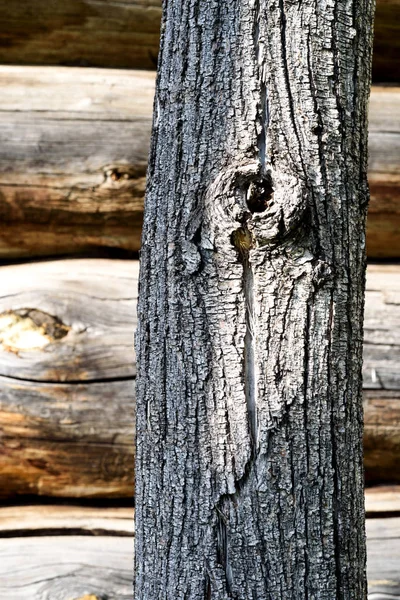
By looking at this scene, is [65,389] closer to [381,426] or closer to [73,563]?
[73,563]

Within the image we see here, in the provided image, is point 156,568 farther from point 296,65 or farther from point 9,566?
point 9,566

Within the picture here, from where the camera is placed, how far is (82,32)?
1.82 m

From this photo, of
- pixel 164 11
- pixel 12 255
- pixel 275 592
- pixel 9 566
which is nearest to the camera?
pixel 275 592

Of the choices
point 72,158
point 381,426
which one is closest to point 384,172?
point 381,426

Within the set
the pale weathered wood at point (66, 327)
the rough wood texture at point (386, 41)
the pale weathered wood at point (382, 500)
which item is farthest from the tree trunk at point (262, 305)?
the rough wood texture at point (386, 41)

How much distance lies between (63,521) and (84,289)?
565 mm

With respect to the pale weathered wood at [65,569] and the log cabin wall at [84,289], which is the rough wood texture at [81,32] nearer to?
the log cabin wall at [84,289]

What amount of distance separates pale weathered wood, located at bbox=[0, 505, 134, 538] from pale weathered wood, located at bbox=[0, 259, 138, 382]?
0.34m

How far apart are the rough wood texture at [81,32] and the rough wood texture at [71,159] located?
0.22 feet

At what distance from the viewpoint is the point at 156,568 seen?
90 centimetres

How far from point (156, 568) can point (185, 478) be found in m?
0.14

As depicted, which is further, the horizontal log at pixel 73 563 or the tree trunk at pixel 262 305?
the horizontal log at pixel 73 563

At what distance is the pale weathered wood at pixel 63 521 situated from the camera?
169 cm

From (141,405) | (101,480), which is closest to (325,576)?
(141,405)
